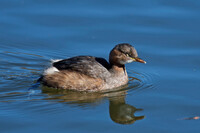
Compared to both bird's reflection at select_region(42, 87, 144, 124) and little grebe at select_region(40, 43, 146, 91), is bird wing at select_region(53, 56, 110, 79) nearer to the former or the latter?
little grebe at select_region(40, 43, 146, 91)

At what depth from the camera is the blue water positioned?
7.73m

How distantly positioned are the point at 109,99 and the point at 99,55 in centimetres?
182

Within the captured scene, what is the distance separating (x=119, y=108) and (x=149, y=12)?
4.15 metres

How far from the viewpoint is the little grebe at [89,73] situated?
9.20 m

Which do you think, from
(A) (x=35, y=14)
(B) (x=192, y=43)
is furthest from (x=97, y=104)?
(A) (x=35, y=14)

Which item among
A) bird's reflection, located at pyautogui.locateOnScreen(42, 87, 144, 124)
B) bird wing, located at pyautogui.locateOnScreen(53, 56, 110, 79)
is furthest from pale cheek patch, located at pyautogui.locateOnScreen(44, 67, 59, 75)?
bird's reflection, located at pyautogui.locateOnScreen(42, 87, 144, 124)

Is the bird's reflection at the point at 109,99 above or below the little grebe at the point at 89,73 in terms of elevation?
below

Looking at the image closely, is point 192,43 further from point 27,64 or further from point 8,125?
point 8,125

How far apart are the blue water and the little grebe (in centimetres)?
22

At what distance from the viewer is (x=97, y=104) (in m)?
8.39

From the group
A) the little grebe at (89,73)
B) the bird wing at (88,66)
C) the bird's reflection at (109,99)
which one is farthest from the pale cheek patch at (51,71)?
the bird's reflection at (109,99)

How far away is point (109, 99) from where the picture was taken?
8719 mm

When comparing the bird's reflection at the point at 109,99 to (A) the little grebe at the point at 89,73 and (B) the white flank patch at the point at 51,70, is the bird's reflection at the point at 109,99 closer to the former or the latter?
(A) the little grebe at the point at 89,73

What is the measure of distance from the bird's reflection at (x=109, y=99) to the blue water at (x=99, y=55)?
2cm
